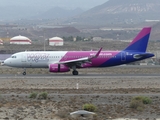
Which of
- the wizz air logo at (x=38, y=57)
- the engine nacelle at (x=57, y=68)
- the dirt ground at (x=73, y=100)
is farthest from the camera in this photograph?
the wizz air logo at (x=38, y=57)

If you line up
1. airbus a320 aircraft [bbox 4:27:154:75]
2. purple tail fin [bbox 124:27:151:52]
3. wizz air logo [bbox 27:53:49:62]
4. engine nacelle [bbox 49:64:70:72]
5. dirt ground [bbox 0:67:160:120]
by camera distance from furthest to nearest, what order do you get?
purple tail fin [bbox 124:27:151:52] → wizz air logo [bbox 27:53:49:62] → airbus a320 aircraft [bbox 4:27:154:75] → engine nacelle [bbox 49:64:70:72] → dirt ground [bbox 0:67:160:120]

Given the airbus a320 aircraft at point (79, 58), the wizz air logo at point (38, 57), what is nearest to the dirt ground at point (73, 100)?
the airbus a320 aircraft at point (79, 58)

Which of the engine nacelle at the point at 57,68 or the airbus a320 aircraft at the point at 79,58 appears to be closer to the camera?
the engine nacelle at the point at 57,68

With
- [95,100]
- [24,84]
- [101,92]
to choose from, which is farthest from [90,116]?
[24,84]

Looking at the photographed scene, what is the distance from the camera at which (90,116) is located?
2983 cm

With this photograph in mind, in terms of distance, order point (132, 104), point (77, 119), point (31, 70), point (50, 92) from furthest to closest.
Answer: point (31, 70), point (50, 92), point (132, 104), point (77, 119)

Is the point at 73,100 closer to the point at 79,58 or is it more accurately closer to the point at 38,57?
the point at 79,58

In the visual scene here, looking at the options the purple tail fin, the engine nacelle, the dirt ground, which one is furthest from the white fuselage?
the dirt ground

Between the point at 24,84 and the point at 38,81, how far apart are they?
2915mm

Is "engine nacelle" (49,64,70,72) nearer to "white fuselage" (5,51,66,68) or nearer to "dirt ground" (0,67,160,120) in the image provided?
"white fuselage" (5,51,66,68)

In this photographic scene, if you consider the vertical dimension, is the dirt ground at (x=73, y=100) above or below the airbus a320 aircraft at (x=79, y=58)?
below

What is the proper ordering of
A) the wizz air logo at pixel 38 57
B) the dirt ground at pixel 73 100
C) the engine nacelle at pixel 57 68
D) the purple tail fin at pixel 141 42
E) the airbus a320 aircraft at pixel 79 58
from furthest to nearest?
the purple tail fin at pixel 141 42 < the wizz air logo at pixel 38 57 < the airbus a320 aircraft at pixel 79 58 < the engine nacelle at pixel 57 68 < the dirt ground at pixel 73 100

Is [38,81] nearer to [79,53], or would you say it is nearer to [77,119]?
[79,53]

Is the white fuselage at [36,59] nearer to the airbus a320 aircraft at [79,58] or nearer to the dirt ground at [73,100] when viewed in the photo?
the airbus a320 aircraft at [79,58]
